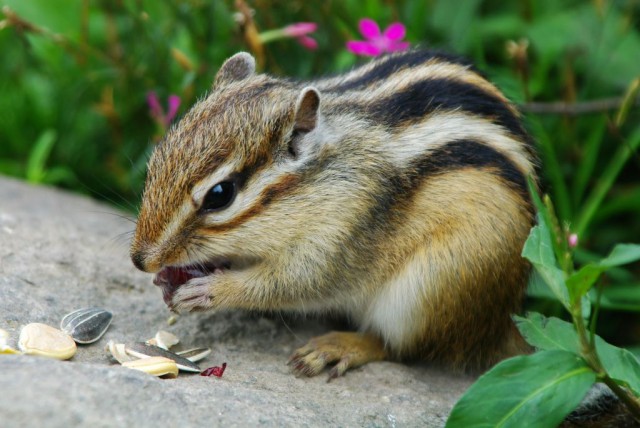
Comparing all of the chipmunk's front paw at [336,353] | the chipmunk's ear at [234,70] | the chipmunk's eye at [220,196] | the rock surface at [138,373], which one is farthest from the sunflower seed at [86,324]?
the chipmunk's ear at [234,70]

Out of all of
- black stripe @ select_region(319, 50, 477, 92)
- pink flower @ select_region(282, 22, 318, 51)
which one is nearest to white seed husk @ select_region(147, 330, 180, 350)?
black stripe @ select_region(319, 50, 477, 92)

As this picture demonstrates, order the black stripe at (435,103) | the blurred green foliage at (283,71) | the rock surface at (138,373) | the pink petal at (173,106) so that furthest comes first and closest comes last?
1. the blurred green foliage at (283,71)
2. the pink petal at (173,106)
3. the black stripe at (435,103)
4. the rock surface at (138,373)

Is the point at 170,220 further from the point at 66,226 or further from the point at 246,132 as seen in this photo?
the point at 66,226

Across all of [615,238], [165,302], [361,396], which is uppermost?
[165,302]

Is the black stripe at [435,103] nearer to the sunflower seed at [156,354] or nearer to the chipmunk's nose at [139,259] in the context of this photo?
the chipmunk's nose at [139,259]

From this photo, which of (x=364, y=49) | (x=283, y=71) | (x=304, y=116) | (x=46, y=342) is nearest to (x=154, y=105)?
(x=283, y=71)

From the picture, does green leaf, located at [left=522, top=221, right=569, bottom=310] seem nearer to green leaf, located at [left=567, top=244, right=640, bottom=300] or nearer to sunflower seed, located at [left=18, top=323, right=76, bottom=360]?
green leaf, located at [left=567, top=244, right=640, bottom=300]

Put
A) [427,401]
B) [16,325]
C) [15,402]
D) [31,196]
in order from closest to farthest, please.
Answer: [15,402] → [16,325] → [427,401] → [31,196]

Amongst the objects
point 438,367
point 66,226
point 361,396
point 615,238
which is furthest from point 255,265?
point 615,238
